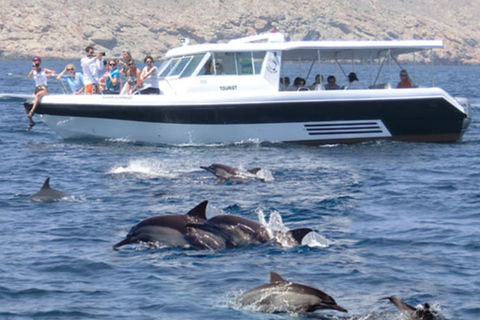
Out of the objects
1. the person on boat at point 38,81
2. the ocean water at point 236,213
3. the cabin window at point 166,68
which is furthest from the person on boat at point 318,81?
the person on boat at point 38,81

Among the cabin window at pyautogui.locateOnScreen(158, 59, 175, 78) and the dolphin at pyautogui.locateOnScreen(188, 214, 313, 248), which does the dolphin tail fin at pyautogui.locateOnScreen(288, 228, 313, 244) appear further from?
the cabin window at pyautogui.locateOnScreen(158, 59, 175, 78)

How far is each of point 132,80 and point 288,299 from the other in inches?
584

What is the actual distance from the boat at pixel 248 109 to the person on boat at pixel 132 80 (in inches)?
24.8

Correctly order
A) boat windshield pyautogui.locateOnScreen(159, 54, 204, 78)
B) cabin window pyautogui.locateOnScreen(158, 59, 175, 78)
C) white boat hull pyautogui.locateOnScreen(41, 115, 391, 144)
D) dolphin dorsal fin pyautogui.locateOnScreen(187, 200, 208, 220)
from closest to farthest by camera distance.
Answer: dolphin dorsal fin pyautogui.locateOnScreen(187, 200, 208, 220)
white boat hull pyautogui.locateOnScreen(41, 115, 391, 144)
boat windshield pyautogui.locateOnScreen(159, 54, 204, 78)
cabin window pyautogui.locateOnScreen(158, 59, 175, 78)

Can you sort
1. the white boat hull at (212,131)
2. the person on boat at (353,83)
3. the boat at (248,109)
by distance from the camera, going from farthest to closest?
the person on boat at (353,83)
the white boat hull at (212,131)
the boat at (248,109)

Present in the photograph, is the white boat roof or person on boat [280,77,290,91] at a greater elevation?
the white boat roof

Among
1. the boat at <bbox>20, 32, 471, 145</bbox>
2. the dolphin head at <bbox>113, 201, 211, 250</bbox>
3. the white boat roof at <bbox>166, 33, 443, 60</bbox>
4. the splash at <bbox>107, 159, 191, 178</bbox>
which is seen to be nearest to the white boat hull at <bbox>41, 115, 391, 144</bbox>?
the boat at <bbox>20, 32, 471, 145</bbox>

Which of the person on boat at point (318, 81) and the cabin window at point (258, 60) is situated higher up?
the cabin window at point (258, 60)

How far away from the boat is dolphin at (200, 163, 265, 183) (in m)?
5.19

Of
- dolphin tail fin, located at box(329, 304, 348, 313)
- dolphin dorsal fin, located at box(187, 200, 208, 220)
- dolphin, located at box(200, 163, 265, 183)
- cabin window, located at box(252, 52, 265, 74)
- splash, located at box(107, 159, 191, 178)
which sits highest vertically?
cabin window, located at box(252, 52, 265, 74)

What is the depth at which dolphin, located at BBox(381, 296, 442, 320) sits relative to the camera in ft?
28.3

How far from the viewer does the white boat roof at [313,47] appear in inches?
905

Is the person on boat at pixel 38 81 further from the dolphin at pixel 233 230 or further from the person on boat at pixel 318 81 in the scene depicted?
the dolphin at pixel 233 230

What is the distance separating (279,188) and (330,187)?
3.52ft
